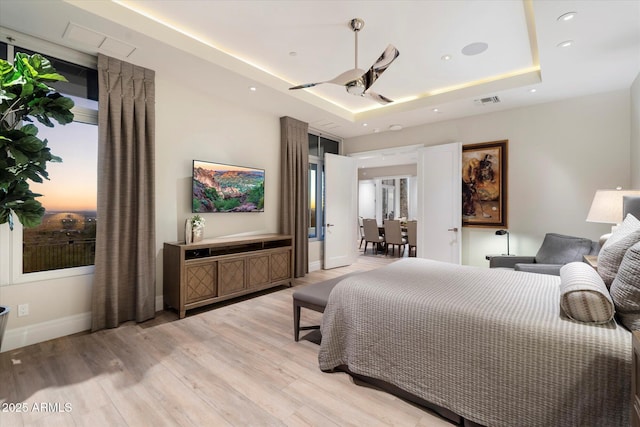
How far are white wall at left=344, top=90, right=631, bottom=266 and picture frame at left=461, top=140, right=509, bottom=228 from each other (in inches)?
4.1

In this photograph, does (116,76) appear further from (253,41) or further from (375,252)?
(375,252)

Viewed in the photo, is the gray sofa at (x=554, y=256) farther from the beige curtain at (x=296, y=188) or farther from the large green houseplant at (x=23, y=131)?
the large green houseplant at (x=23, y=131)

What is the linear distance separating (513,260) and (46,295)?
510 centimetres

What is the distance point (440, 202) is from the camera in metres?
4.94

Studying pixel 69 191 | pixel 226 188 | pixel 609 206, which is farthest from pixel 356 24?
pixel 69 191

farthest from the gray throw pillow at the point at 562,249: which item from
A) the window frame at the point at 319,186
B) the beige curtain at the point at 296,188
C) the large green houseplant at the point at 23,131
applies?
the large green houseplant at the point at 23,131

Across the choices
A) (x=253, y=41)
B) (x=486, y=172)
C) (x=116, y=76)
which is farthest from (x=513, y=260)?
(x=116, y=76)

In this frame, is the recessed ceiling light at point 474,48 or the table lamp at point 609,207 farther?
the recessed ceiling light at point 474,48

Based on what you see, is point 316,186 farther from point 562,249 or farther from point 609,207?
point 609,207

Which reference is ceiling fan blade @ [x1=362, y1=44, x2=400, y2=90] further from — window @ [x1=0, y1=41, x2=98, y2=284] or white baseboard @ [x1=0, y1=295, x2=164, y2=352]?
white baseboard @ [x1=0, y1=295, x2=164, y2=352]

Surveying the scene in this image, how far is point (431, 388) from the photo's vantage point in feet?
5.68

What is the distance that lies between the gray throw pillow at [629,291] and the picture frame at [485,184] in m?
3.32

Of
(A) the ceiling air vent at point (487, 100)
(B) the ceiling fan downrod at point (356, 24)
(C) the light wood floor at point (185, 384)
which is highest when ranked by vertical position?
(B) the ceiling fan downrod at point (356, 24)

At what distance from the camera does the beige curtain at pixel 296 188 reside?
4.91 metres
